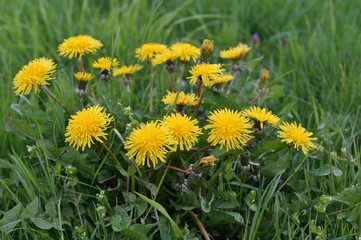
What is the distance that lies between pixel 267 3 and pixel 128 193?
1.82 m

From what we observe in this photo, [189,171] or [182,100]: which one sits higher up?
[182,100]

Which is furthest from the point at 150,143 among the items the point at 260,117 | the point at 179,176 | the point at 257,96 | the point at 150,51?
the point at 257,96

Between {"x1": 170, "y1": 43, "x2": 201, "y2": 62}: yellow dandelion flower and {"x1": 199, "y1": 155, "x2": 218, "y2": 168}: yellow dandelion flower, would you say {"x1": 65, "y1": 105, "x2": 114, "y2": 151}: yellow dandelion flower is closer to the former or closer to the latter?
{"x1": 199, "y1": 155, "x2": 218, "y2": 168}: yellow dandelion flower

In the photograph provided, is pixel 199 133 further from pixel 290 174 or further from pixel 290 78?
pixel 290 78

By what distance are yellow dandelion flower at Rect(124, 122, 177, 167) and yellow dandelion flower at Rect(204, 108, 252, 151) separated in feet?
0.41

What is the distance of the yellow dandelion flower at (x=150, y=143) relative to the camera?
1425 millimetres

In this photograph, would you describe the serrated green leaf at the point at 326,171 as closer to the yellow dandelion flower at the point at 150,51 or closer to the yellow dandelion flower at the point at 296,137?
the yellow dandelion flower at the point at 296,137

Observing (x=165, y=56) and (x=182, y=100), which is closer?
(x=182, y=100)

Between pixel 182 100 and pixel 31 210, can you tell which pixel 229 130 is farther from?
pixel 31 210

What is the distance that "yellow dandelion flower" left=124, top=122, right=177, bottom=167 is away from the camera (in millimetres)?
1425

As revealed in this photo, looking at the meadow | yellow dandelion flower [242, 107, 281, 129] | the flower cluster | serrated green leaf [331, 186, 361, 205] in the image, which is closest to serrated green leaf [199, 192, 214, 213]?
the meadow

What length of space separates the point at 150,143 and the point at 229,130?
0.22 m

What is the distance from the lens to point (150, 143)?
1425 mm

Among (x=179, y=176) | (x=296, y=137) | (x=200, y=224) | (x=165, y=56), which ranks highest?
(x=165, y=56)
